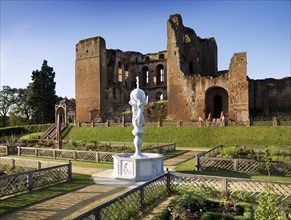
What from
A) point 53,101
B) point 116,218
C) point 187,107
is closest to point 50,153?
point 116,218

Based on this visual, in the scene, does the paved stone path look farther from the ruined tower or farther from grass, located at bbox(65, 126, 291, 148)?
the ruined tower

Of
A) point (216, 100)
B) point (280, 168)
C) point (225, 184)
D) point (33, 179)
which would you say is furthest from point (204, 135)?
point (33, 179)

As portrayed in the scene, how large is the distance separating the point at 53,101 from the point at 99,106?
12.9m

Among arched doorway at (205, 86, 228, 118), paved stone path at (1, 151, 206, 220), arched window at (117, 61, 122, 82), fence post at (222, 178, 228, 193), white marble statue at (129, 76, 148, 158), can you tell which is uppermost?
arched window at (117, 61, 122, 82)

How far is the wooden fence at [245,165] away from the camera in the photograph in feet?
38.3

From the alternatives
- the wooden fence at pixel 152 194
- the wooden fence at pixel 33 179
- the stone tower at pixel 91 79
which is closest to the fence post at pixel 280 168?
the wooden fence at pixel 152 194

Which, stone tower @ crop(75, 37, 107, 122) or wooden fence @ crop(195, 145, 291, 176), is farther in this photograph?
stone tower @ crop(75, 37, 107, 122)

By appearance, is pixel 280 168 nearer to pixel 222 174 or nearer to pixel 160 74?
pixel 222 174

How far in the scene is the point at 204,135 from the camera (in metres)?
24.2

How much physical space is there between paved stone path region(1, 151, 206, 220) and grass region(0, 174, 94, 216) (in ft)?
1.16

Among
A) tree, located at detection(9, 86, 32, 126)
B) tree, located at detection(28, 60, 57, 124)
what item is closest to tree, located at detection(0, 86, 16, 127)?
tree, located at detection(9, 86, 32, 126)

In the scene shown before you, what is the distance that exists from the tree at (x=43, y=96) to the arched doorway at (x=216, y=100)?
3053 centimetres

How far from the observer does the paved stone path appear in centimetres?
690

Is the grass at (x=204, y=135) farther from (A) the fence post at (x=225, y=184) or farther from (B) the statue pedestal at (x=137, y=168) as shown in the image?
(A) the fence post at (x=225, y=184)
